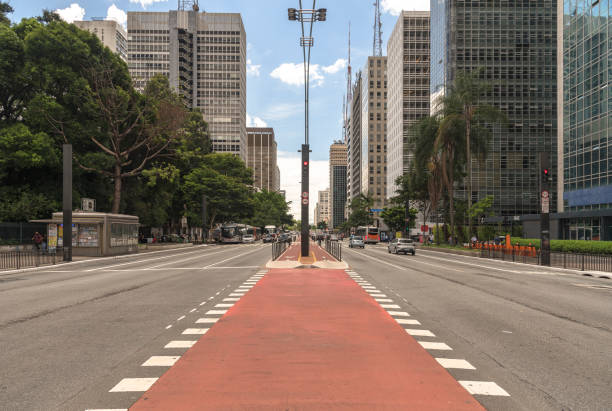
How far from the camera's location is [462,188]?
8744cm

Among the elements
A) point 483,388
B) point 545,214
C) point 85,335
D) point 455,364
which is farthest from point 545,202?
point 85,335

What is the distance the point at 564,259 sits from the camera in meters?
26.0

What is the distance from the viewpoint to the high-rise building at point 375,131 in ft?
447

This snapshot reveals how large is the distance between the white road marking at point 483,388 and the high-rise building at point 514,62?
88248mm

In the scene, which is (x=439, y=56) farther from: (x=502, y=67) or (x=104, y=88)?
(x=104, y=88)

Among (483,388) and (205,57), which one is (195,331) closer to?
(483,388)

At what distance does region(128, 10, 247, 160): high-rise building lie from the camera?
13125 centimetres

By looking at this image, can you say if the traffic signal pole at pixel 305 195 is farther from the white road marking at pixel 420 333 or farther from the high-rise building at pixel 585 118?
the high-rise building at pixel 585 118

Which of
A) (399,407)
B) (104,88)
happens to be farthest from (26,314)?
(104,88)

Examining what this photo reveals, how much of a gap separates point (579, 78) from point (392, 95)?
73935 millimetres

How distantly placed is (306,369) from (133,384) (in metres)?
2.19

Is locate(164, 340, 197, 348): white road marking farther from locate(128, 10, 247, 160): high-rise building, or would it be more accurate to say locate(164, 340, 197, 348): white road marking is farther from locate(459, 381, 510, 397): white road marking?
locate(128, 10, 247, 160): high-rise building

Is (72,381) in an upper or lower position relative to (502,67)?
lower

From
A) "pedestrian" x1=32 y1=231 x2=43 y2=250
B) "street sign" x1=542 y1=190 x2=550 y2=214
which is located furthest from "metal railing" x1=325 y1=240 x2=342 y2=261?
"pedestrian" x1=32 y1=231 x2=43 y2=250
